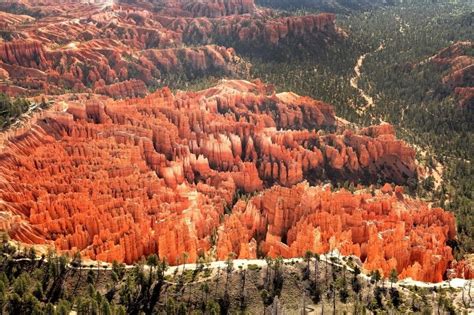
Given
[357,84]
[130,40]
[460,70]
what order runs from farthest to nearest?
[130,40] < [357,84] < [460,70]

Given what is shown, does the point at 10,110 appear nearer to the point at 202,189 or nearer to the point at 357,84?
the point at 202,189

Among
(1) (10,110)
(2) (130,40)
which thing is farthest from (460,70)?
(1) (10,110)

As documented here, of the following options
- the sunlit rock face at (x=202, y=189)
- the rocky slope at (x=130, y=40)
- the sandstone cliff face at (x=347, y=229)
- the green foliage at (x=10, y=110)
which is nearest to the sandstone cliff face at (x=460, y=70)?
the sunlit rock face at (x=202, y=189)

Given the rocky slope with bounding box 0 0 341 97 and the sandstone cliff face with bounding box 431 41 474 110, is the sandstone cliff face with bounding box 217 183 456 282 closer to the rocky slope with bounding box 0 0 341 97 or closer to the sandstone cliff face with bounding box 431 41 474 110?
the sandstone cliff face with bounding box 431 41 474 110

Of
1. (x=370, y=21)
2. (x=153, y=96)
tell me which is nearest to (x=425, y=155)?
(x=153, y=96)

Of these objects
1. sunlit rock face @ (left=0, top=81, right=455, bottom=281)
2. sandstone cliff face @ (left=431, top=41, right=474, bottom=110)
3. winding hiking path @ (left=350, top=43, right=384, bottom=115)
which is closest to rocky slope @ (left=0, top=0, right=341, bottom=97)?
winding hiking path @ (left=350, top=43, right=384, bottom=115)

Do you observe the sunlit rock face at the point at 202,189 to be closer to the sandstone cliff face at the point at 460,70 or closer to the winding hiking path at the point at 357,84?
the winding hiking path at the point at 357,84
